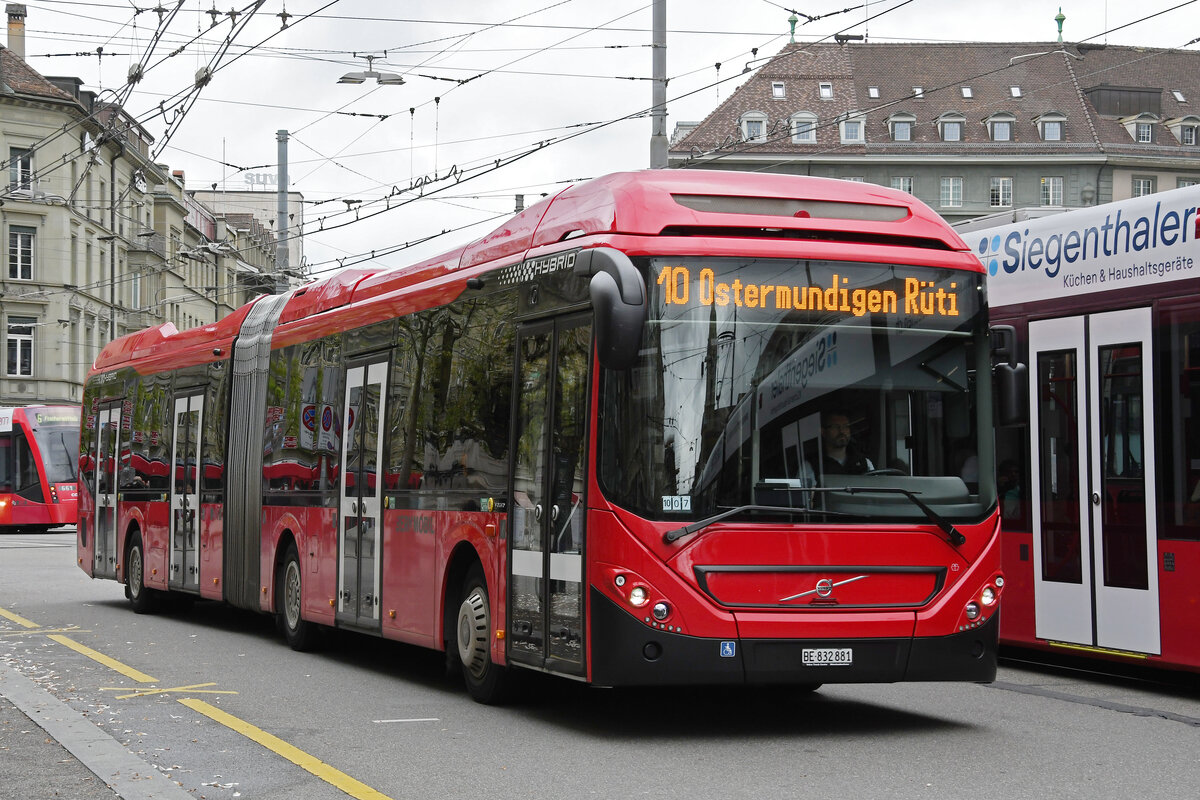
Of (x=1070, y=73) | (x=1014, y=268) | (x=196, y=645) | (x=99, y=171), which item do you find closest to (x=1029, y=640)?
(x=1014, y=268)

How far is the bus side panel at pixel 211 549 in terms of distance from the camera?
17.3m

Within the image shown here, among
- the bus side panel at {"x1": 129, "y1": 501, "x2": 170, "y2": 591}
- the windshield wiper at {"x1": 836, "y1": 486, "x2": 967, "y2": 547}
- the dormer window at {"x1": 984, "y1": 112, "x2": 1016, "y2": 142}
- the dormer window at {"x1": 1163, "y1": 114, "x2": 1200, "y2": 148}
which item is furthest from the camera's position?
the dormer window at {"x1": 1163, "y1": 114, "x2": 1200, "y2": 148}

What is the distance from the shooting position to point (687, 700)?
1113cm

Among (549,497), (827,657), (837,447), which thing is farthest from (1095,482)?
(549,497)

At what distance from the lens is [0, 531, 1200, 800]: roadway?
305 inches

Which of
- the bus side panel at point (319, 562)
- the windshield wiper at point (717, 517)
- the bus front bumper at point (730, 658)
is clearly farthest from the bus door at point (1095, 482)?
the bus side panel at point (319, 562)

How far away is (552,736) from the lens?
30.6 feet

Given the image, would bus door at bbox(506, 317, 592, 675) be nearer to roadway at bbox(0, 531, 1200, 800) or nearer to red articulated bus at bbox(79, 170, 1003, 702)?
red articulated bus at bbox(79, 170, 1003, 702)

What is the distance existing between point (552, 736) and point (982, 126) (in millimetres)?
75015

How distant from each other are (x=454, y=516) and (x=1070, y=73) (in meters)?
75.3

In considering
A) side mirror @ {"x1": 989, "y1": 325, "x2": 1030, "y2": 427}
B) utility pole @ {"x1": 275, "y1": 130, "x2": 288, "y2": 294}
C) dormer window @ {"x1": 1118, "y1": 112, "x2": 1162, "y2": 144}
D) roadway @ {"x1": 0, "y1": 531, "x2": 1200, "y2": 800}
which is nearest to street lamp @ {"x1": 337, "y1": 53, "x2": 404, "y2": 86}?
utility pole @ {"x1": 275, "y1": 130, "x2": 288, "y2": 294}

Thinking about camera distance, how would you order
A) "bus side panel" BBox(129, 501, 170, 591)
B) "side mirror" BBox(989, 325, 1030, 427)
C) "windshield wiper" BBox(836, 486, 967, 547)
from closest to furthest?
"windshield wiper" BBox(836, 486, 967, 547) < "side mirror" BBox(989, 325, 1030, 427) < "bus side panel" BBox(129, 501, 170, 591)

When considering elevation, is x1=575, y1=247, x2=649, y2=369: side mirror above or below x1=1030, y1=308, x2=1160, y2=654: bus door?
above

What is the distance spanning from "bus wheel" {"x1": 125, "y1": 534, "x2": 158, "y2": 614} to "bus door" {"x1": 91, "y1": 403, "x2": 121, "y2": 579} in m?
0.51
